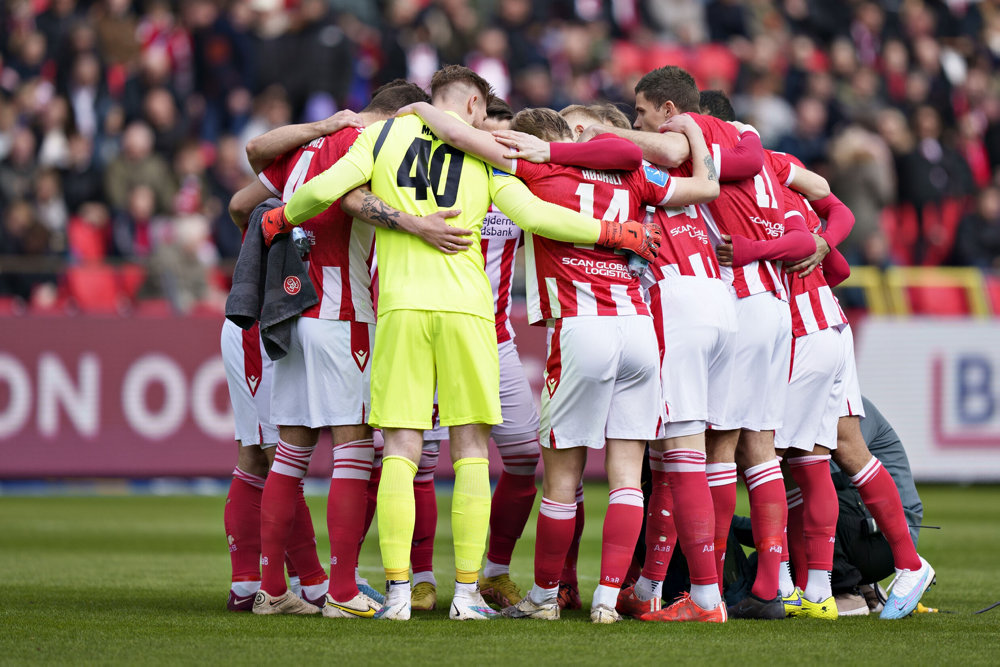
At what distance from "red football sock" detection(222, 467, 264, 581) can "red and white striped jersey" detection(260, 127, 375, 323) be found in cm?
96

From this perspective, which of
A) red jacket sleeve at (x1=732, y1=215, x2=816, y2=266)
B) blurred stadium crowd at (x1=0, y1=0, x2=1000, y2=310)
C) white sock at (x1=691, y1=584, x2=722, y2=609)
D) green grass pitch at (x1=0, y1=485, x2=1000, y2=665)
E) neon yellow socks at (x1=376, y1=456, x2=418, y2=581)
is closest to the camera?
green grass pitch at (x1=0, y1=485, x2=1000, y2=665)

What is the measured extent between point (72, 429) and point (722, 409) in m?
8.54

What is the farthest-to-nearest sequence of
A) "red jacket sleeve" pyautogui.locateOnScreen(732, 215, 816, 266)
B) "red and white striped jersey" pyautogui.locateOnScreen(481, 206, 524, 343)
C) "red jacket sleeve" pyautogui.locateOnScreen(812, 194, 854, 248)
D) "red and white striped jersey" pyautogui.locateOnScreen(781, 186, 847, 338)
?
"red and white striped jersey" pyautogui.locateOnScreen(481, 206, 524, 343)
"red jacket sleeve" pyautogui.locateOnScreen(812, 194, 854, 248)
"red and white striped jersey" pyautogui.locateOnScreen(781, 186, 847, 338)
"red jacket sleeve" pyautogui.locateOnScreen(732, 215, 816, 266)

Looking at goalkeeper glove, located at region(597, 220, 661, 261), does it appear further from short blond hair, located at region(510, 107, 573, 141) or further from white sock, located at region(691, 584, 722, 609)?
white sock, located at region(691, 584, 722, 609)

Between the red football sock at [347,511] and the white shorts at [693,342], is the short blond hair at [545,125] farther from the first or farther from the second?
the red football sock at [347,511]

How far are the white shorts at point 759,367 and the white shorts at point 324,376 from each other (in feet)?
5.39

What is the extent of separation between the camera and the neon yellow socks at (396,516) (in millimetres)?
5770

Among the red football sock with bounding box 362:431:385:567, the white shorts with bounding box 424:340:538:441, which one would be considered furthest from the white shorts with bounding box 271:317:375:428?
the white shorts with bounding box 424:340:538:441

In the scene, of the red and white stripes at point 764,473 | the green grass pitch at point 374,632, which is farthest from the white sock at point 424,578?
the red and white stripes at point 764,473

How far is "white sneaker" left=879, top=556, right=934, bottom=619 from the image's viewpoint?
629 centimetres

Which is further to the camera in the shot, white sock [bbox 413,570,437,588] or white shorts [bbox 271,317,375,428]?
white sock [bbox 413,570,437,588]

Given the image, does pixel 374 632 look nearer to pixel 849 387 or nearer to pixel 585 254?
pixel 585 254

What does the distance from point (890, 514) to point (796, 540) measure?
0.55 metres

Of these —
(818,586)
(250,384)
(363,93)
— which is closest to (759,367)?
(818,586)
